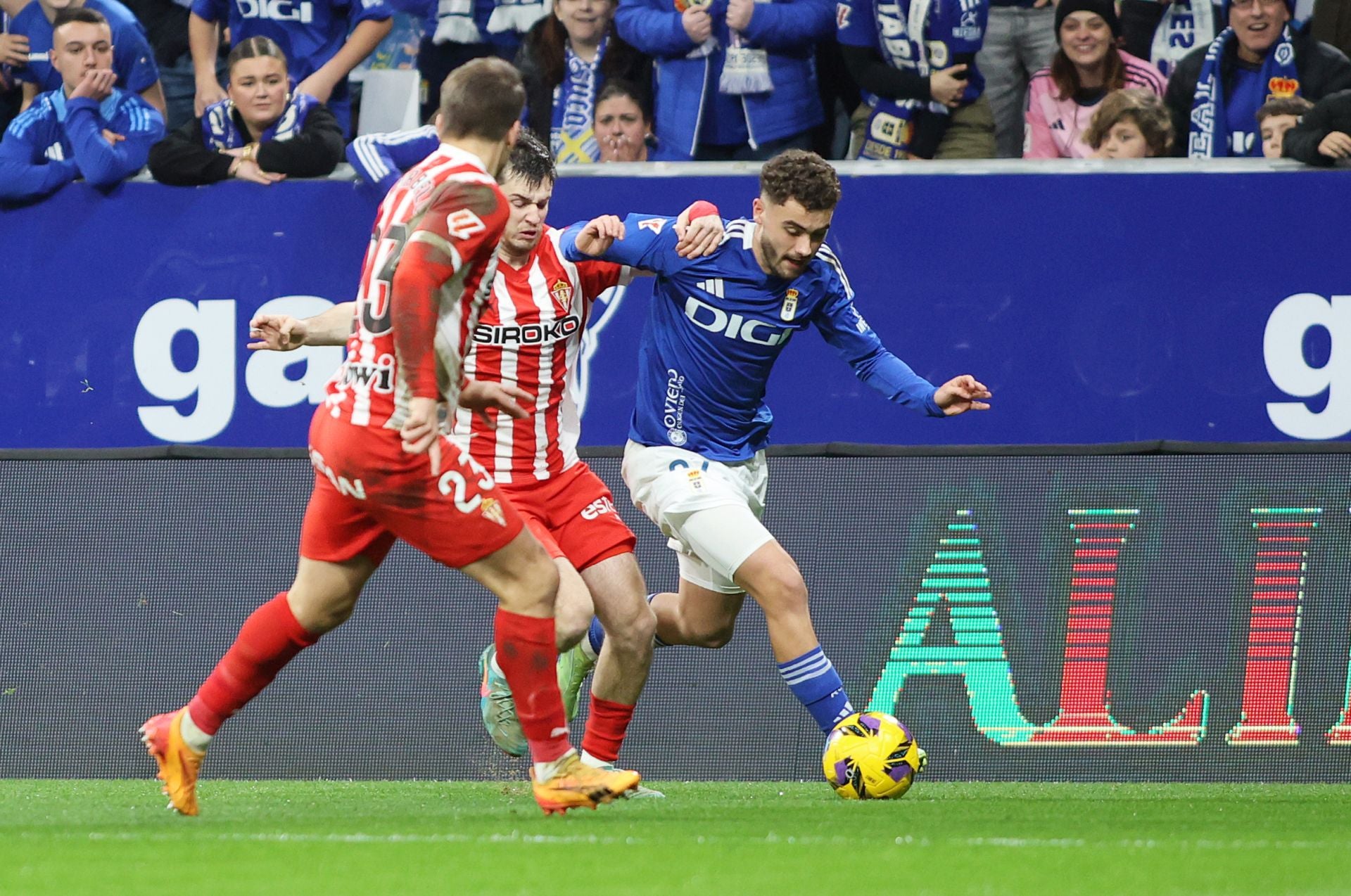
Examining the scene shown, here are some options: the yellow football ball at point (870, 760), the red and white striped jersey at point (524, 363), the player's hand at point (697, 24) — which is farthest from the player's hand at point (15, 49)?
the yellow football ball at point (870, 760)

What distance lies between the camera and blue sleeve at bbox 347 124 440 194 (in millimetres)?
9133

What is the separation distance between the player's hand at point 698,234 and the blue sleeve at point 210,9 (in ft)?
14.9

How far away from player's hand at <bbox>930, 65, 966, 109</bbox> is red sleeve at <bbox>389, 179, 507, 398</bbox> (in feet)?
15.7

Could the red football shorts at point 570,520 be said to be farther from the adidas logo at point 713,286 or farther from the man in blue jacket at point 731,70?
the man in blue jacket at point 731,70

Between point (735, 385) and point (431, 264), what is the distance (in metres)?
1.92

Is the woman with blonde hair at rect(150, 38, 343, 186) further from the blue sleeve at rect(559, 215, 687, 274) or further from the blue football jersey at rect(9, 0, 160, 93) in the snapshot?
the blue sleeve at rect(559, 215, 687, 274)

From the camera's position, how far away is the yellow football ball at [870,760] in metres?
6.25

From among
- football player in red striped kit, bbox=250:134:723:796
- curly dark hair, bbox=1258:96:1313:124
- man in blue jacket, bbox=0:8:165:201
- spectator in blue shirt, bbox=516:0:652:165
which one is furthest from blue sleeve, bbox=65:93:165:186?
curly dark hair, bbox=1258:96:1313:124

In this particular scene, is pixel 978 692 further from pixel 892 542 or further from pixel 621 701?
pixel 621 701

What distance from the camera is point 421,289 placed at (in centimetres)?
493

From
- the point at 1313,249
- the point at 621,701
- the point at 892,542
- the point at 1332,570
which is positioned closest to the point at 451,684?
the point at 621,701

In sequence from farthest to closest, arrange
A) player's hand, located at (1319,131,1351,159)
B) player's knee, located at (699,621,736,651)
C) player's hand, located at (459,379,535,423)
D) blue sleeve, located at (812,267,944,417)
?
player's hand, located at (1319,131,1351,159) < player's knee, located at (699,621,736,651) < blue sleeve, located at (812,267,944,417) < player's hand, located at (459,379,535,423)

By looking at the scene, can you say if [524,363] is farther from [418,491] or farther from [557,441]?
[418,491]

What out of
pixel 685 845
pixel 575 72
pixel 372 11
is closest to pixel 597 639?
pixel 685 845
